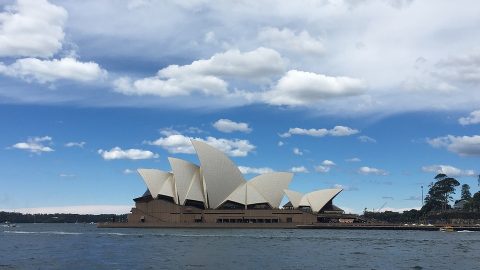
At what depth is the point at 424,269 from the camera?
33.9 meters

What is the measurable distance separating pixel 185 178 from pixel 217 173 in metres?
6.35

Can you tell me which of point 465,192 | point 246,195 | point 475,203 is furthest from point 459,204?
point 246,195

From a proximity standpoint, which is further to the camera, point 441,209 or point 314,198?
point 441,209

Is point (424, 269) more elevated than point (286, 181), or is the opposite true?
point (286, 181)

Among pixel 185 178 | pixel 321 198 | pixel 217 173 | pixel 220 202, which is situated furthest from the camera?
pixel 321 198

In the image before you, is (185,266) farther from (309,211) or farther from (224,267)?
(309,211)

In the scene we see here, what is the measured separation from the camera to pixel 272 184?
11056 cm

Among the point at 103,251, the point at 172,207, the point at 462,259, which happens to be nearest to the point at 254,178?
the point at 172,207

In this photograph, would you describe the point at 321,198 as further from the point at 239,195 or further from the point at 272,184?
the point at 239,195

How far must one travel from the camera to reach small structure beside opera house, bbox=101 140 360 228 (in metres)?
106

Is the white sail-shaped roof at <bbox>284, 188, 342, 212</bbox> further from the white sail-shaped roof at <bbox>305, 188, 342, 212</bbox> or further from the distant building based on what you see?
the distant building

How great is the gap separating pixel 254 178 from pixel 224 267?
76873 millimetres

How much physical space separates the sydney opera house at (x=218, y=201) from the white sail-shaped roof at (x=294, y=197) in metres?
0.20

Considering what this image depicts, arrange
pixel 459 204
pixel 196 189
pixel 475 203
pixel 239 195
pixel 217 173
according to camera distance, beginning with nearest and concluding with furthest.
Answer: pixel 217 173
pixel 196 189
pixel 239 195
pixel 475 203
pixel 459 204
